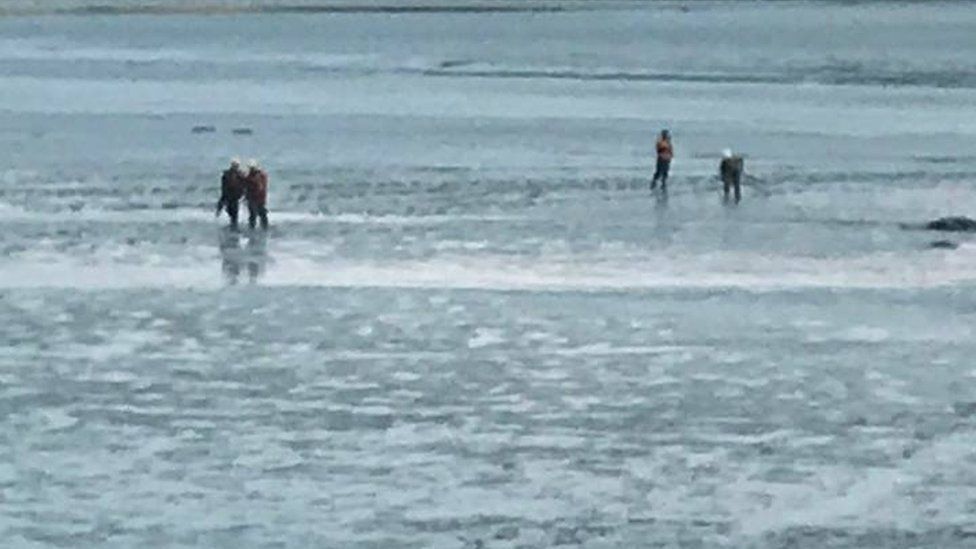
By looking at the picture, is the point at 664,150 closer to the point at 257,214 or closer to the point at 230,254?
the point at 257,214

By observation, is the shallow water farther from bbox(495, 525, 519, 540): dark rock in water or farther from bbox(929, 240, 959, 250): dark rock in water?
bbox(929, 240, 959, 250): dark rock in water

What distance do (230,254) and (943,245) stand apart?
9618 mm

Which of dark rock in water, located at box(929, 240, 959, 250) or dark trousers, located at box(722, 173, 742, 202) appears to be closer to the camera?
dark rock in water, located at box(929, 240, 959, 250)

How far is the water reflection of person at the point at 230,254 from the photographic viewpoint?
112 ft

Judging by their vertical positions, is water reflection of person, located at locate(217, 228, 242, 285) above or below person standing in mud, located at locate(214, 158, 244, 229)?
below

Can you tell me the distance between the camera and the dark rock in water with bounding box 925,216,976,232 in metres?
40.9

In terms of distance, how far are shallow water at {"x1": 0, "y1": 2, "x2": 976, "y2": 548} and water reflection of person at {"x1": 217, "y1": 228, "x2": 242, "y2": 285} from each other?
0.29 ft

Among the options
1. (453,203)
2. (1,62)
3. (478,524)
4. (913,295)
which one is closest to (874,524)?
(478,524)

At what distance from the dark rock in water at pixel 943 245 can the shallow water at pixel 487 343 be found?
0.35m

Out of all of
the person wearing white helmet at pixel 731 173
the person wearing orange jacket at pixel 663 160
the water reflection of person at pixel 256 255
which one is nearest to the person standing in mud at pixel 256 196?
the water reflection of person at pixel 256 255

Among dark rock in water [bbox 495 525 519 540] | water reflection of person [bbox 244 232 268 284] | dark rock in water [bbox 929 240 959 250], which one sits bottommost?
dark rock in water [bbox 929 240 959 250]

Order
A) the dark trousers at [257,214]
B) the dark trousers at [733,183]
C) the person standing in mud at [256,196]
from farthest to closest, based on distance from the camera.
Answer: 1. the dark trousers at [733,183]
2. the dark trousers at [257,214]
3. the person standing in mud at [256,196]

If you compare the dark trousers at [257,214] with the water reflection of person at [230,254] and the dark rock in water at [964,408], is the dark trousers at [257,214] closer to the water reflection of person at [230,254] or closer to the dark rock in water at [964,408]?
the water reflection of person at [230,254]

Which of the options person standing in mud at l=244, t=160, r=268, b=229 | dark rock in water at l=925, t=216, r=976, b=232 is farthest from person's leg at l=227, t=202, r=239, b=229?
dark rock in water at l=925, t=216, r=976, b=232
